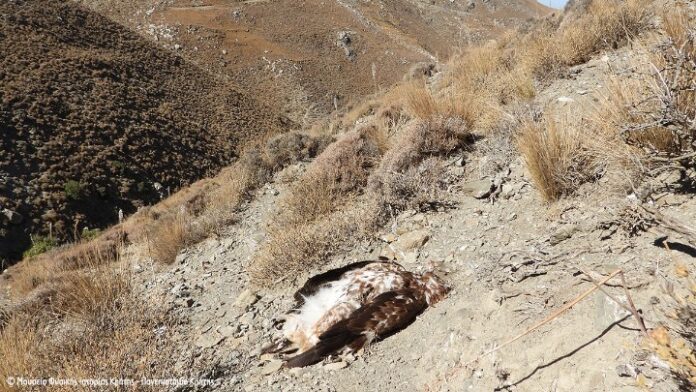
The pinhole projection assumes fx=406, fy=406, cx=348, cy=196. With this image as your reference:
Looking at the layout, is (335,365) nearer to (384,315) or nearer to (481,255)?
(384,315)

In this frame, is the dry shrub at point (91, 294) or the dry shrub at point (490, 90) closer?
the dry shrub at point (91, 294)

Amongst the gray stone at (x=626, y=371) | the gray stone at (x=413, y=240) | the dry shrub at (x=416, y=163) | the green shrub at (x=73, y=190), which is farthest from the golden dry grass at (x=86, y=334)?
the green shrub at (x=73, y=190)

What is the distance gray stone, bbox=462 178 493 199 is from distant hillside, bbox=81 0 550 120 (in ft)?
100.0

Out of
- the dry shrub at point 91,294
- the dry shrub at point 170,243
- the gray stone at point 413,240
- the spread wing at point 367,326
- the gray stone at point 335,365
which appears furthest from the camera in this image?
the dry shrub at point 170,243

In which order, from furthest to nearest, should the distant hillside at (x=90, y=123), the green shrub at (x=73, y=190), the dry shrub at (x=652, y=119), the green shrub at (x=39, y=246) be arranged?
the green shrub at (x=73, y=190), the distant hillside at (x=90, y=123), the green shrub at (x=39, y=246), the dry shrub at (x=652, y=119)

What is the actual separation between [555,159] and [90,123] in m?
24.0

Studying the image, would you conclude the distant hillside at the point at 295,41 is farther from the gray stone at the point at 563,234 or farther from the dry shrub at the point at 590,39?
the gray stone at the point at 563,234

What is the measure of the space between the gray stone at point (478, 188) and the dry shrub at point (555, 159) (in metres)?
0.66

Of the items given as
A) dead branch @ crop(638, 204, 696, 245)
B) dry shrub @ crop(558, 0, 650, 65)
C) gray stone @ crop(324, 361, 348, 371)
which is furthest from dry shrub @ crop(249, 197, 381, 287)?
dry shrub @ crop(558, 0, 650, 65)

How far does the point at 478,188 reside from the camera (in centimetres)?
400

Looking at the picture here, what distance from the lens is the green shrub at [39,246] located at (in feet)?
48.5

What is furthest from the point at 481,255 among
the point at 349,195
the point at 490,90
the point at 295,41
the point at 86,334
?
the point at 295,41

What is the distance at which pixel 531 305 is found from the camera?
2.28m

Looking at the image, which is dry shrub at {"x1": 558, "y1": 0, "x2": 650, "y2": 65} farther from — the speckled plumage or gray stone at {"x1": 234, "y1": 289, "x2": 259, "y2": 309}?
gray stone at {"x1": 234, "y1": 289, "x2": 259, "y2": 309}
